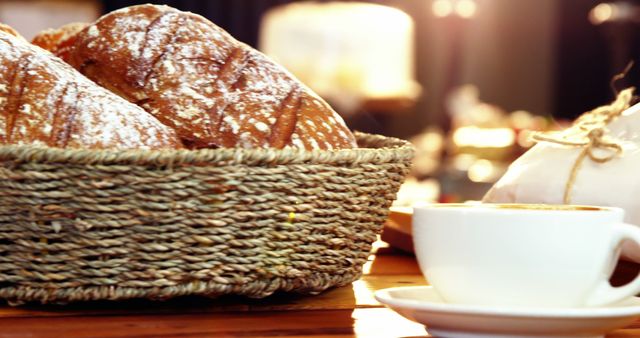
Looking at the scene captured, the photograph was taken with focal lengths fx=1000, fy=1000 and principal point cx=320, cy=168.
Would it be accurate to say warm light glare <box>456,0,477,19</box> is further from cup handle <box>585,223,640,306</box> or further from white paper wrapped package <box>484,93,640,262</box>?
cup handle <box>585,223,640,306</box>

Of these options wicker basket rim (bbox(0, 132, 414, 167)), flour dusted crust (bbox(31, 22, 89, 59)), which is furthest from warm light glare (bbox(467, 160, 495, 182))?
wicker basket rim (bbox(0, 132, 414, 167))

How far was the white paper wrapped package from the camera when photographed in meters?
0.87

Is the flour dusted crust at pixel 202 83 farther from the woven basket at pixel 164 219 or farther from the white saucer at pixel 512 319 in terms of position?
the white saucer at pixel 512 319

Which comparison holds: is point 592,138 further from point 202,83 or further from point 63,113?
point 63,113

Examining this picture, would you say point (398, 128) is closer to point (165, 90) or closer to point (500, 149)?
point (500, 149)

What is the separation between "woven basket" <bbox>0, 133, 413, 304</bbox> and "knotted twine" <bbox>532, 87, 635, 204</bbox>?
0.20 metres

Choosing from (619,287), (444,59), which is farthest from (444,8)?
(619,287)

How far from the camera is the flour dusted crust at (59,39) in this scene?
1.12 metres

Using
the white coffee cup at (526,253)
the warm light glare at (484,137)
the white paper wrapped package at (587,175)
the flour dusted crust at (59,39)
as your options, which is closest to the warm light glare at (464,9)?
the warm light glare at (484,137)

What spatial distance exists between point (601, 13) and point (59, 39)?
221 inches

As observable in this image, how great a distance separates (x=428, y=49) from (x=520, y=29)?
683 mm

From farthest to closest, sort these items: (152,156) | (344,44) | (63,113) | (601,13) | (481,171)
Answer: (601,13) < (344,44) < (481,171) < (63,113) < (152,156)

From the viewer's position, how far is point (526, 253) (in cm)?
63

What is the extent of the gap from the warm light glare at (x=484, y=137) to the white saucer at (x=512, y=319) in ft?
13.0
